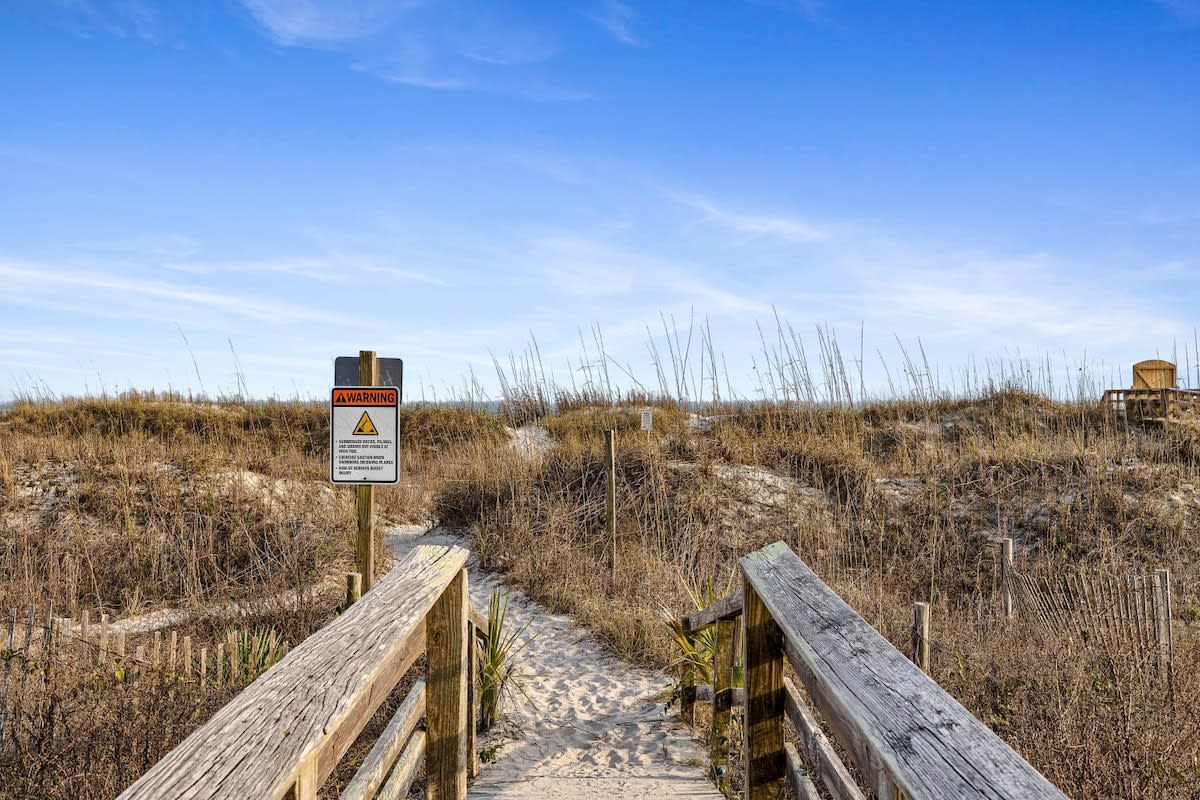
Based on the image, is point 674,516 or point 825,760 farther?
point 674,516

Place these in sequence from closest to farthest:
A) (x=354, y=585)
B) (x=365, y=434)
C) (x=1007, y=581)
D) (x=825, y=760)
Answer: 1. (x=825, y=760)
2. (x=354, y=585)
3. (x=365, y=434)
4. (x=1007, y=581)

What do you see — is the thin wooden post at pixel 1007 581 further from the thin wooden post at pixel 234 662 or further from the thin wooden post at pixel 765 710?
the thin wooden post at pixel 234 662

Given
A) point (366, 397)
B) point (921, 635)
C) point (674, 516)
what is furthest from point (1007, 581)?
point (366, 397)

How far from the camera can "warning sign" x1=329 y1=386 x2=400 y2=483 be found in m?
5.55

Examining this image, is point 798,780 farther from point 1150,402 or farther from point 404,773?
point 1150,402

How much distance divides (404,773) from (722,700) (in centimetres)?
181

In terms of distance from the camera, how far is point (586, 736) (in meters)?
4.89

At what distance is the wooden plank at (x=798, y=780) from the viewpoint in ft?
8.21

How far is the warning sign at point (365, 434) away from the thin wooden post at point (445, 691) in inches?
101

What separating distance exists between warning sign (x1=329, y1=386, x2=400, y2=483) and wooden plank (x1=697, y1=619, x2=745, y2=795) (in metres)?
2.56

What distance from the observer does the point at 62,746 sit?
11.8 feet

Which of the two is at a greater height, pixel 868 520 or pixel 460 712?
pixel 460 712

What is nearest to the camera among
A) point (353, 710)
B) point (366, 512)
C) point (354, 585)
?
point (353, 710)

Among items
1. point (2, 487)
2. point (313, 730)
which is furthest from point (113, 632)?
point (313, 730)
